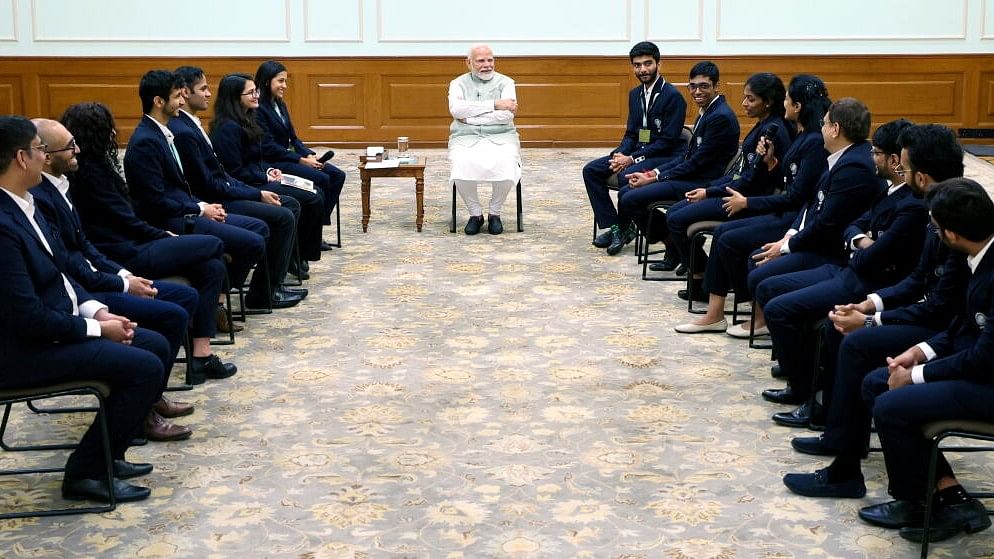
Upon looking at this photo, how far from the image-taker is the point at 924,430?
12.0ft

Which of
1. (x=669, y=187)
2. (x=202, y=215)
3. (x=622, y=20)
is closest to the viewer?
(x=202, y=215)

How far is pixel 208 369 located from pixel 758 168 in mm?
3043

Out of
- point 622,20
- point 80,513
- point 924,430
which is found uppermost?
point 622,20

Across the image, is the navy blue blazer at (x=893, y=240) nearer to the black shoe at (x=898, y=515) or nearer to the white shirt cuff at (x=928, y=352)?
the white shirt cuff at (x=928, y=352)

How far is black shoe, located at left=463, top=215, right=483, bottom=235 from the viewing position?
9.12m

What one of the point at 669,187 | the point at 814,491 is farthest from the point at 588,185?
→ the point at 814,491

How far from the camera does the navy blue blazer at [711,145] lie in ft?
24.3

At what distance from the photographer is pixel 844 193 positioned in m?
5.36

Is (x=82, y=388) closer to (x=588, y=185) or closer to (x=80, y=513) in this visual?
(x=80, y=513)

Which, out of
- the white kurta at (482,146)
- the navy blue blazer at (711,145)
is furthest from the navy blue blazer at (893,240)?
the white kurta at (482,146)

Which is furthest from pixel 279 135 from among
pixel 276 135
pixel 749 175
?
pixel 749 175

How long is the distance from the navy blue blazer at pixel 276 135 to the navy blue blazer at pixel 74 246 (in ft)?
10.4

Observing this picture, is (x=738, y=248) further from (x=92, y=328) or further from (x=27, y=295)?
(x=27, y=295)

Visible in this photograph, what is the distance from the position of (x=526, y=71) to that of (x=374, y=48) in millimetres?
1678
